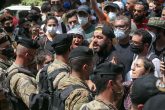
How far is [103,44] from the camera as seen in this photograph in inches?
276

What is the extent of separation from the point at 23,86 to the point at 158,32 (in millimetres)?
2373

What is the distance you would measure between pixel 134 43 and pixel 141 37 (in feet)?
0.43

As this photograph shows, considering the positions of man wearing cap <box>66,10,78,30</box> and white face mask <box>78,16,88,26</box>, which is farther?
man wearing cap <box>66,10,78,30</box>

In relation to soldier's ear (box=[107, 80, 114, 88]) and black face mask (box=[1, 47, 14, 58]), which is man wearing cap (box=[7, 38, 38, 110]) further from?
soldier's ear (box=[107, 80, 114, 88])

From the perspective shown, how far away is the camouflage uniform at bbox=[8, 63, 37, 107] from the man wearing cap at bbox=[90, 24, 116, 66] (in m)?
1.31

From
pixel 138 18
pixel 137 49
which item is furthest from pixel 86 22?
pixel 137 49

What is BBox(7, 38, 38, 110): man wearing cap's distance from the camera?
19.3ft

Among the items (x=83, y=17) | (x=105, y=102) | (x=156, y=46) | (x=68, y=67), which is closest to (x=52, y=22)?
(x=83, y=17)

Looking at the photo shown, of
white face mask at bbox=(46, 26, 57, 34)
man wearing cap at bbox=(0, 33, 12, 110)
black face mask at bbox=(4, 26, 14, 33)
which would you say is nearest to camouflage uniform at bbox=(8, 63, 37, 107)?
man wearing cap at bbox=(0, 33, 12, 110)

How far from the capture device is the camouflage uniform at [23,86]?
19.2ft

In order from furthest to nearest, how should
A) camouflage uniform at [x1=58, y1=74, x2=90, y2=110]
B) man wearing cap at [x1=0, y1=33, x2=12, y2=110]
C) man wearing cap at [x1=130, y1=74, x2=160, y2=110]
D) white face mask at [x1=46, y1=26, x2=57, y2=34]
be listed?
white face mask at [x1=46, y1=26, x2=57, y2=34], man wearing cap at [x1=0, y1=33, x2=12, y2=110], camouflage uniform at [x1=58, y1=74, x2=90, y2=110], man wearing cap at [x1=130, y1=74, x2=160, y2=110]

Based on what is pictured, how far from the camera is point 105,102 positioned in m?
4.37

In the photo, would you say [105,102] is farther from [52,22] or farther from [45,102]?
[52,22]

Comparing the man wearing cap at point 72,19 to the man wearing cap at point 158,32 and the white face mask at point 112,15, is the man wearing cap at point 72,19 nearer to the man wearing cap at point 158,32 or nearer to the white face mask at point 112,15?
the white face mask at point 112,15
